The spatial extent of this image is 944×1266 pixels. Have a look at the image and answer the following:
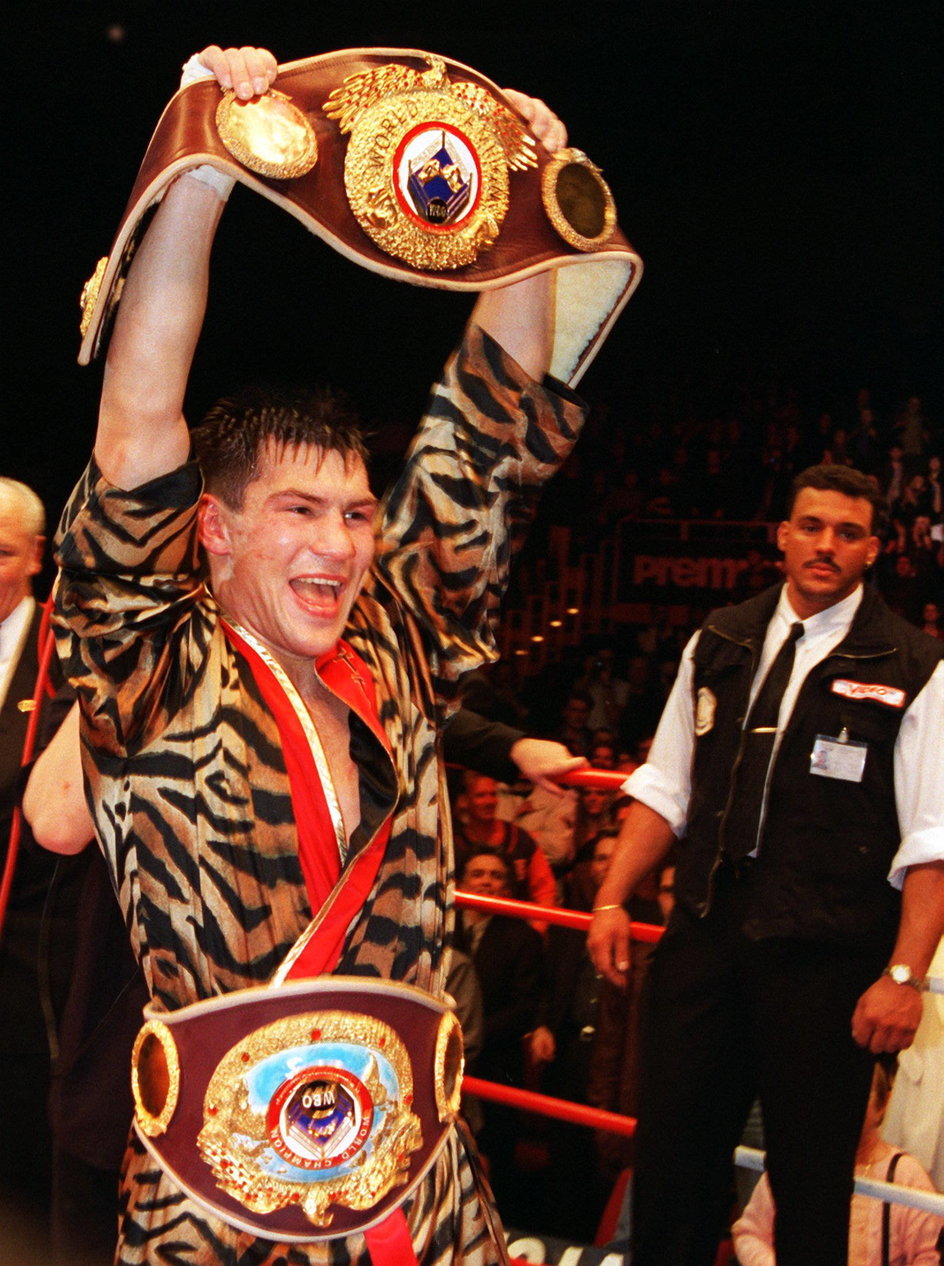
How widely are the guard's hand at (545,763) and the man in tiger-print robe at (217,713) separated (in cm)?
45

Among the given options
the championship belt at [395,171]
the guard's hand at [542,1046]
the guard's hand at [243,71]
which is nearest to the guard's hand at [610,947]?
the guard's hand at [542,1046]

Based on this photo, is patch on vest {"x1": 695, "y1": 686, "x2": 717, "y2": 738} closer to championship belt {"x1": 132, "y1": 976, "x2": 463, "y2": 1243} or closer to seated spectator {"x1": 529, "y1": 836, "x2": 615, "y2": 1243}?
seated spectator {"x1": 529, "y1": 836, "x2": 615, "y2": 1243}

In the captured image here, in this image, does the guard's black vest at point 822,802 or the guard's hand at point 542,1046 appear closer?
the guard's black vest at point 822,802

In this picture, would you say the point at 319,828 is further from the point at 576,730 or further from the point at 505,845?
the point at 576,730

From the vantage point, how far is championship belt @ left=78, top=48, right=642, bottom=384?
1.08 meters

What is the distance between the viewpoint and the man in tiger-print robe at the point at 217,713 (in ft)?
3.62

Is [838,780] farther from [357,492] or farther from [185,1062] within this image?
[185,1062]

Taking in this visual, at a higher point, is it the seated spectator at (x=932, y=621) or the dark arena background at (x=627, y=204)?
the dark arena background at (x=627, y=204)

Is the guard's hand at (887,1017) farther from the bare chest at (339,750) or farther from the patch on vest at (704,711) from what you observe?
the bare chest at (339,750)

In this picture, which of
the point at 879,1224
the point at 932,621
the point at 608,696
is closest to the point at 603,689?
the point at 608,696

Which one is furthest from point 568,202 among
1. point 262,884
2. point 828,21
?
point 828,21

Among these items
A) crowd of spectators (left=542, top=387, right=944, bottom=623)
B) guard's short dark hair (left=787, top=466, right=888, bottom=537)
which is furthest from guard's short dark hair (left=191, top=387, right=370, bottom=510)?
crowd of spectators (left=542, top=387, right=944, bottom=623)

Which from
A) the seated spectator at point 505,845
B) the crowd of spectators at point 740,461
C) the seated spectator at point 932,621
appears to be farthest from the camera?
the crowd of spectators at point 740,461

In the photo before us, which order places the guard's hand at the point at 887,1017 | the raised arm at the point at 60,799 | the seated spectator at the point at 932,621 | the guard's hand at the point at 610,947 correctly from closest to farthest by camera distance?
the raised arm at the point at 60,799 → the guard's hand at the point at 887,1017 → the guard's hand at the point at 610,947 → the seated spectator at the point at 932,621
